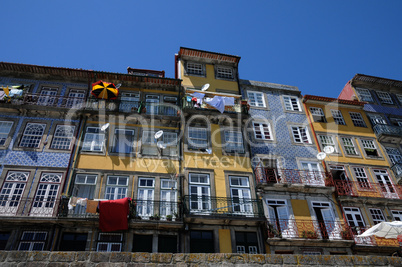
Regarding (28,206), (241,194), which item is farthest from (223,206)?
(28,206)

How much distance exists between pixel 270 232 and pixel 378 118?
14072mm

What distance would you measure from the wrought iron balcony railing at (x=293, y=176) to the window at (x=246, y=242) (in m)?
3.46

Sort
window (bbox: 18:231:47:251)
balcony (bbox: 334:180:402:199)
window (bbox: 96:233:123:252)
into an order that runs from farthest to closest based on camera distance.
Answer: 1. balcony (bbox: 334:180:402:199)
2. window (bbox: 96:233:123:252)
3. window (bbox: 18:231:47:251)

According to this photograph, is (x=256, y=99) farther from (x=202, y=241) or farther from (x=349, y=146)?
(x=202, y=241)

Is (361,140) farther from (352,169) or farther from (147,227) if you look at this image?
(147,227)

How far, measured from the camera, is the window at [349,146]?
72.0ft

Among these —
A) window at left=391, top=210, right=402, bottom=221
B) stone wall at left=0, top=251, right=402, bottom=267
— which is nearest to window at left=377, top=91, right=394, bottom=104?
window at left=391, top=210, right=402, bottom=221

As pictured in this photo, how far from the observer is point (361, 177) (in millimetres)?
20766

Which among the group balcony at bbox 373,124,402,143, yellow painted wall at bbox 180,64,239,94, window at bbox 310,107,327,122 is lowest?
balcony at bbox 373,124,402,143

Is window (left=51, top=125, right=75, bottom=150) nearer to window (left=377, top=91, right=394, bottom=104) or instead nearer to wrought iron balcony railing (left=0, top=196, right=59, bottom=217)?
wrought iron balcony railing (left=0, top=196, right=59, bottom=217)

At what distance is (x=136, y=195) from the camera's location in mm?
16672

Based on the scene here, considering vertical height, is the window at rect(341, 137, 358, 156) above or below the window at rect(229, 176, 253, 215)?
above

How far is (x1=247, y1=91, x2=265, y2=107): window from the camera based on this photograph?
22.7 m

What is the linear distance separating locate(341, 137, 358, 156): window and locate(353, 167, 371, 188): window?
3.95 ft
